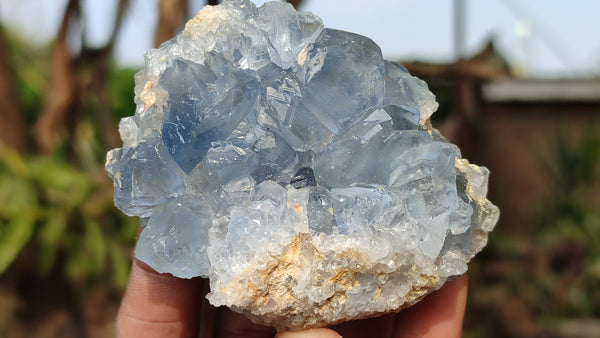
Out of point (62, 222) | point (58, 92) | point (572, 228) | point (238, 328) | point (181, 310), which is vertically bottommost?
point (572, 228)

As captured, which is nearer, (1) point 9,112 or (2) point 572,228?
(1) point 9,112

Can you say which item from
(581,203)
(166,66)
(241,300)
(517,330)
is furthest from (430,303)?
(581,203)

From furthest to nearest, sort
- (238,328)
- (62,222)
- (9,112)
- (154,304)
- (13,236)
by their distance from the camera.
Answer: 1. (9,112)
2. (62,222)
3. (13,236)
4. (238,328)
5. (154,304)

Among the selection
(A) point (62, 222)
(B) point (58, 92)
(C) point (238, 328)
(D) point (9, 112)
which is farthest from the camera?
(D) point (9, 112)

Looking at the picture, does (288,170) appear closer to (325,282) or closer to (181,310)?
(325,282)

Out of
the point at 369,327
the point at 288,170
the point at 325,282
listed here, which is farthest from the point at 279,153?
the point at 369,327

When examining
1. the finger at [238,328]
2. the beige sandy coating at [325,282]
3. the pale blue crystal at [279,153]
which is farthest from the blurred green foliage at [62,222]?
the beige sandy coating at [325,282]

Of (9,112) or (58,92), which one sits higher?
(58,92)

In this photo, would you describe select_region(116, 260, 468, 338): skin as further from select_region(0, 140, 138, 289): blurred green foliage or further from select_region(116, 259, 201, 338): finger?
select_region(0, 140, 138, 289): blurred green foliage
